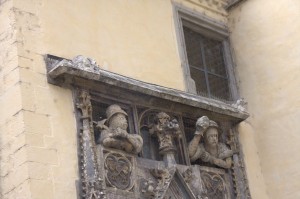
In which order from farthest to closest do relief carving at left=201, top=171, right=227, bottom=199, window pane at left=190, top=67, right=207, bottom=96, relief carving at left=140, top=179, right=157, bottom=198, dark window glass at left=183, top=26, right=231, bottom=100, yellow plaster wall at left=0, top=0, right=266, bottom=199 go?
dark window glass at left=183, top=26, right=231, bottom=100 → window pane at left=190, top=67, right=207, bottom=96 → relief carving at left=201, top=171, right=227, bottom=199 → relief carving at left=140, top=179, right=157, bottom=198 → yellow plaster wall at left=0, top=0, right=266, bottom=199

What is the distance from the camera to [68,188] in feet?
23.1

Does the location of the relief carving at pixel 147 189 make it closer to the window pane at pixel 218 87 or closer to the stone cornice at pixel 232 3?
the window pane at pixel 218 87

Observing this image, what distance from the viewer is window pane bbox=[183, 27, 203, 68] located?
9.70 meters

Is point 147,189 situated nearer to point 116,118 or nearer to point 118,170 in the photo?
point 118,170

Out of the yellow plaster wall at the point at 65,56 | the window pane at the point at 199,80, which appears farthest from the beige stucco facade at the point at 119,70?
the window pane at the point at 199,80

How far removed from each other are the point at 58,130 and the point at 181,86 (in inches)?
84.9

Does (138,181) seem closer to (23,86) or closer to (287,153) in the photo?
(23,86)

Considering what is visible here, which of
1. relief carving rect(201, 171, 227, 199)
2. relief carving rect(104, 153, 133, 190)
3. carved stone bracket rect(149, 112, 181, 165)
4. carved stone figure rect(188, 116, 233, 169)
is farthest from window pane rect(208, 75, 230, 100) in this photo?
relief carving rect(104, 153, 133, 190)

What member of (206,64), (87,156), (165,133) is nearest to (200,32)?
(206,64)

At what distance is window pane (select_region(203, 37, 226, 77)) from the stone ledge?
1.33 m

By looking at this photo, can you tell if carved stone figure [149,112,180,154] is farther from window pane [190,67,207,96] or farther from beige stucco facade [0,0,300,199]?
window pane [190,67,207,96]

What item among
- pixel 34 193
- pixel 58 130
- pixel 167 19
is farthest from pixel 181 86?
pixel 34 193

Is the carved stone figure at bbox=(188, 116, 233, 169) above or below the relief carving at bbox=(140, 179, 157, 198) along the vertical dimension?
above

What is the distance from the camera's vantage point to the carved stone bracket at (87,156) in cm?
710
